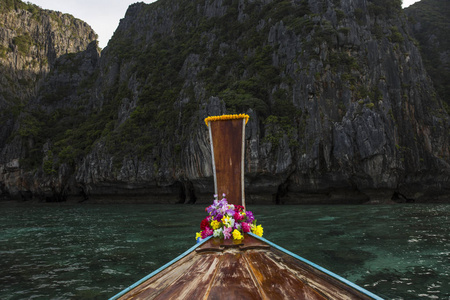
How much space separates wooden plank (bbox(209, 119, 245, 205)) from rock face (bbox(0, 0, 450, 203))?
78.7 feet

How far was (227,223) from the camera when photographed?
3.88 meters

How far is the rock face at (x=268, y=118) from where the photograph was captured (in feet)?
93.3

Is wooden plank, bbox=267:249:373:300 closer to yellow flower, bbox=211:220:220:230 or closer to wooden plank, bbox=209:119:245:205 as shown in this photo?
yellow flower, bbox=211:220:220:230

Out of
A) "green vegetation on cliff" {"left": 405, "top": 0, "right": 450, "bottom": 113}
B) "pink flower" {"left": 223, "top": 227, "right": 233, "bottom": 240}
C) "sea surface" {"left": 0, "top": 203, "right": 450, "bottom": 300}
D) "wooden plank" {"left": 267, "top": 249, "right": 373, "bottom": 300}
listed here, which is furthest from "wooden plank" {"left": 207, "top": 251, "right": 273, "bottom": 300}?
"green vegetation on cliff" {"left": 405, "top": 0, "right": 450, "bottom": 113}

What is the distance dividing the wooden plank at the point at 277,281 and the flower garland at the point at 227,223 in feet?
2.21

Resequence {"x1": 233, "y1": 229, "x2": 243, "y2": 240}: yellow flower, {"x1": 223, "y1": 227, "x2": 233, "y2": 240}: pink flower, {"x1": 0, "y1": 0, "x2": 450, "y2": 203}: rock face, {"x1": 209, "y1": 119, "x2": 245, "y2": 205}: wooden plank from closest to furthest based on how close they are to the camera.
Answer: {"x1": 233, "y1": 229, "x2": 243, "y2": 240}: yellow flower → {"x1": 223, "y1": 227, "x2": 233, "y2": 240}: pink flower → {"x1": 209, "y1": 119, "x2": 245, "y2": 205}: wooden plank → {"x1": 0, "y1": 0, "x2": 450, "y2": 203}: rock face

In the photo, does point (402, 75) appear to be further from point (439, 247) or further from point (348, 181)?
point (439, 247)

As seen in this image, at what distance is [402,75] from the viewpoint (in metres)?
32.7

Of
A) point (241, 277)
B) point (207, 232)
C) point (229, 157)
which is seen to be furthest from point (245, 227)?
point (241, 277)

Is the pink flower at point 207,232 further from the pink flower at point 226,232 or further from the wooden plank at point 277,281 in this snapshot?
the wooden plank at point 277,281

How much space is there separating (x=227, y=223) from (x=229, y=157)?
120 centimetres

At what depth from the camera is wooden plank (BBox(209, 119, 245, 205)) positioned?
465 cm

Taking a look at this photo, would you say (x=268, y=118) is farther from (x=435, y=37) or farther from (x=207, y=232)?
(x=435, y=37)

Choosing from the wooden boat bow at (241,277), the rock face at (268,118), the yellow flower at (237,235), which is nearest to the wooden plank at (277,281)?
the wooden boat bow at (241,277)
